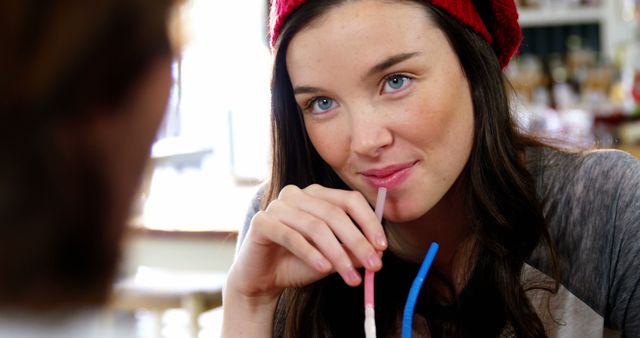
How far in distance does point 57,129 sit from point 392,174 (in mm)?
857

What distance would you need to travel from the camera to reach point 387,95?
114cm

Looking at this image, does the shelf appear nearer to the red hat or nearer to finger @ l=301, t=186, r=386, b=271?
the red hat

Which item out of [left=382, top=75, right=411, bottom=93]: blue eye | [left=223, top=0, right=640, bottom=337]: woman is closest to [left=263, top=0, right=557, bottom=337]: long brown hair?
[left=223, top=0, right=640, bottom=337]: woman

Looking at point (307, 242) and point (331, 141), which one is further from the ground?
point (331, 141)

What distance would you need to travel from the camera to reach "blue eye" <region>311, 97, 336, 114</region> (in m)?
1.18

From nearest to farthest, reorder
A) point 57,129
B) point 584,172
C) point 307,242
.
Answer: point 57,129 → point 307,242 → point 584,172

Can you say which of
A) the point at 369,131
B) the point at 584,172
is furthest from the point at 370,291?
the point at 584,172

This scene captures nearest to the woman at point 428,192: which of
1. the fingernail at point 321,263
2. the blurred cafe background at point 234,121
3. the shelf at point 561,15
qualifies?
the fingernail at point 321,263

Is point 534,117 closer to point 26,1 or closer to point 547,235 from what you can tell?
point 547,235

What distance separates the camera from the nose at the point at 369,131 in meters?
1.12

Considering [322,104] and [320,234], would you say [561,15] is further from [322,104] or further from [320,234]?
[320,234]

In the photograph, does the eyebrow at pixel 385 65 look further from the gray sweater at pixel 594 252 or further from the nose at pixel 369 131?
the gray sweater at pixel 594 252

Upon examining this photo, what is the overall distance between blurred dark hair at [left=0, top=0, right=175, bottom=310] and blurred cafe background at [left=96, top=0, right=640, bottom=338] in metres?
1.17

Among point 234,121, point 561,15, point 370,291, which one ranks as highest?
point 561,15
